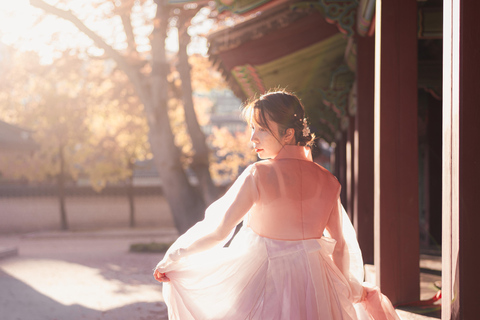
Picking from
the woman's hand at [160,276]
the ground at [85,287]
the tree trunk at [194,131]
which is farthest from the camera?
the tree trunk at [194,131]

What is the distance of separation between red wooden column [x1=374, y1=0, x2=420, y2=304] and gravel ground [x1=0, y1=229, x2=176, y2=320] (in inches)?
122

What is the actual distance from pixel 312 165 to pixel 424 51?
16.4 ft

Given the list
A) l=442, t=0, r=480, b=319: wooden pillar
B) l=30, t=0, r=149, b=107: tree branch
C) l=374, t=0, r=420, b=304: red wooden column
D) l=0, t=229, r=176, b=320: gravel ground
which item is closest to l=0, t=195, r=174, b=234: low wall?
l=0, t=229, r=176, b=320: gravel ground

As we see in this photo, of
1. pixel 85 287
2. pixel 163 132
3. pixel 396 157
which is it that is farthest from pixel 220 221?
pixel 163 132

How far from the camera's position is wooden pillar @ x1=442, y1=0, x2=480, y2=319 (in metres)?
1.99

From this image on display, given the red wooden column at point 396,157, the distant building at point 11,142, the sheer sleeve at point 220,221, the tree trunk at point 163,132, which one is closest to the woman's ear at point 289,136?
the sheer sleeve at point 220,221

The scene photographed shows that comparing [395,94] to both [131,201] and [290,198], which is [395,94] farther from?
[131,201]

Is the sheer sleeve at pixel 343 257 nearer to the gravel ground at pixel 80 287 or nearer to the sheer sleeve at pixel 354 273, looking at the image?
the sheer sleeve at pixel 354 273

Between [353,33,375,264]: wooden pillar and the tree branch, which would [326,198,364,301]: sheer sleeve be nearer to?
[353,33,375,264]: wooden pillar

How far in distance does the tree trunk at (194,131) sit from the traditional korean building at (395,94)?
173 inches

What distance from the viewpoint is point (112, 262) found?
12453mm

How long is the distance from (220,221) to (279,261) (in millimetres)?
323

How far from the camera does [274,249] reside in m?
2.44

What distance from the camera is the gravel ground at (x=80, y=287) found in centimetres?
636
